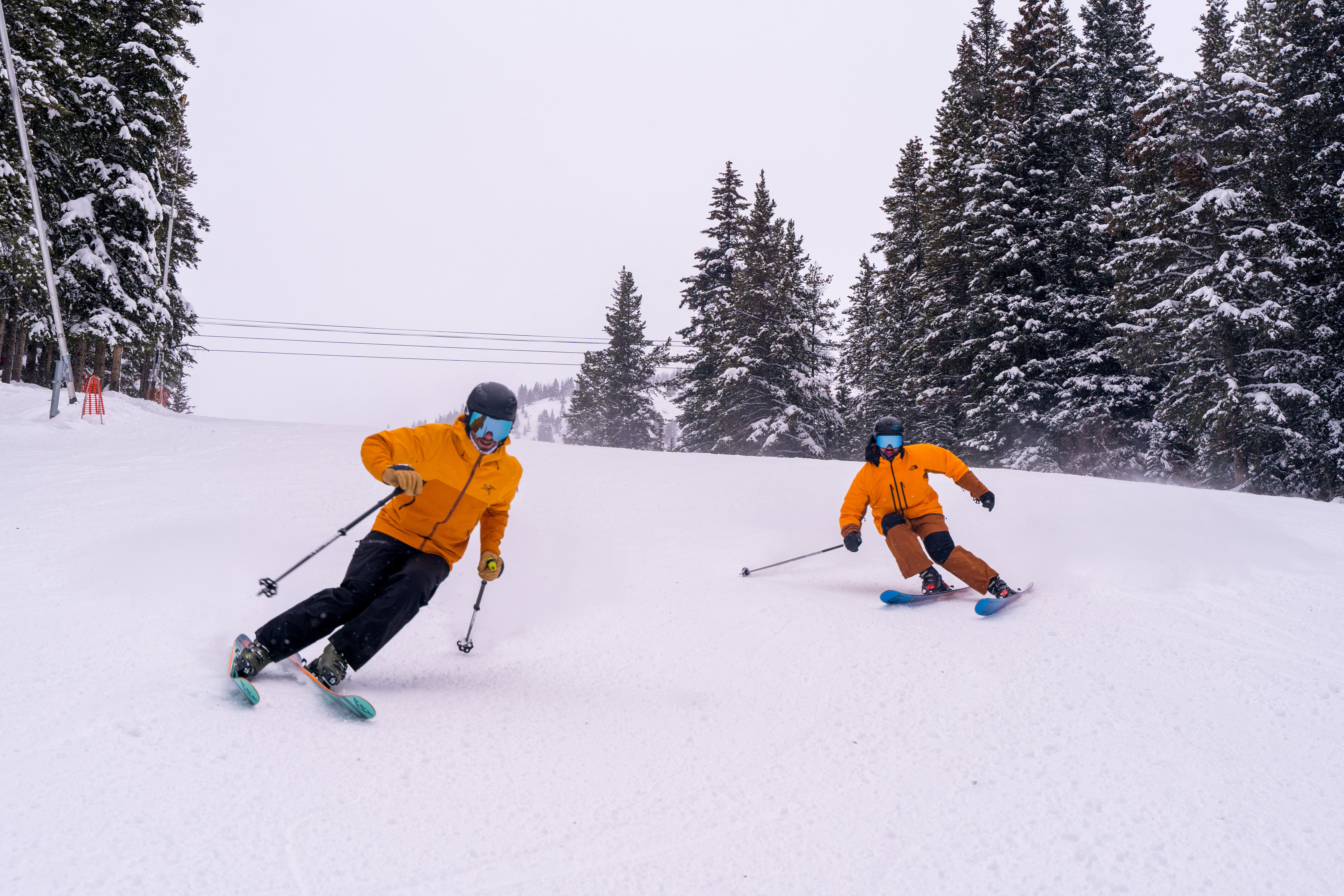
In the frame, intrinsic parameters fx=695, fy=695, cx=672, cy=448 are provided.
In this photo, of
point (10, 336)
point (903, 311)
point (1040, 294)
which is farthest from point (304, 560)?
point (10, 336)

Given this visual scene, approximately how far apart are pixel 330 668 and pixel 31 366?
3762 centimetres

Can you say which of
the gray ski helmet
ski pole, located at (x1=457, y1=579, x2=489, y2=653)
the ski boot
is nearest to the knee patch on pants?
the gray ski helmet

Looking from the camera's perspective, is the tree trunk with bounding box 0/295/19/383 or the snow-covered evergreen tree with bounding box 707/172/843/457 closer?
the tree trunk with bounding box 0/295/19/383

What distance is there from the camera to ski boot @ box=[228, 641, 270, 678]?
3.13 meters

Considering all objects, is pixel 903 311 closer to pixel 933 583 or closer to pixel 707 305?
pixel 707 305

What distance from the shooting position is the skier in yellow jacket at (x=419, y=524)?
3428mm

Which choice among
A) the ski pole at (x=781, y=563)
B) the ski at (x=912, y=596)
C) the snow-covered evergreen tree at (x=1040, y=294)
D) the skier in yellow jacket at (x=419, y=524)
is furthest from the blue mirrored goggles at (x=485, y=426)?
the snow-covered evergreen tree at (x=1040, y=294)

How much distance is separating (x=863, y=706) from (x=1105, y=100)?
26859 mm

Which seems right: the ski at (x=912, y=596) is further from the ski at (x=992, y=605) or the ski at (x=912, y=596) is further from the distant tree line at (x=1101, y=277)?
the distant tree line at (x=1101, y=277)

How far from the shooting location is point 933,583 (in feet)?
17.6

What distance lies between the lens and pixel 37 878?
1847 millimetres

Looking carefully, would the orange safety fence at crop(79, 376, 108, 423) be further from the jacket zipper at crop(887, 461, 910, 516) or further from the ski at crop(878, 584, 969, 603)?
the ski at crop(878, 584, 969, 603)

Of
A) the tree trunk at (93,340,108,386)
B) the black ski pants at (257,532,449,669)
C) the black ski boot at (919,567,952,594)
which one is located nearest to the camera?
the black ski pants at (257,532,449,669)

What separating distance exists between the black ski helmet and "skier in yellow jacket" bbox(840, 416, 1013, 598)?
3.09m
